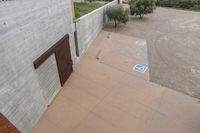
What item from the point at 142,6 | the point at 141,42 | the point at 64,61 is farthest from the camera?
the point at 142,6

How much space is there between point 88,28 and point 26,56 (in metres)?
6.77

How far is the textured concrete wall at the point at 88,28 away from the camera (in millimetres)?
9580

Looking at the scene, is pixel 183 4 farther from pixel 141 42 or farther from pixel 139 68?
pixel 139 68

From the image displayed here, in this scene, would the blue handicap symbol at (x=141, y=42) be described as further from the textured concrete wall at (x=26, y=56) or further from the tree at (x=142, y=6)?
the textured concrete wall at (x=26, y=56)

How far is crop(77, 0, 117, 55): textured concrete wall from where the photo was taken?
958 cm

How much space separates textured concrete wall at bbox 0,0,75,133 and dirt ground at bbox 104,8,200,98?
5.45 m

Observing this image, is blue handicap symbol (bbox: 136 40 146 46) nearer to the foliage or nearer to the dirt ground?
the dirt ground

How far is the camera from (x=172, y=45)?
11.9 meters

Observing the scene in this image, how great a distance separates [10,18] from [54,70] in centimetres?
302

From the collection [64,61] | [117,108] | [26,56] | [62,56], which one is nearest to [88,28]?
[64,61]

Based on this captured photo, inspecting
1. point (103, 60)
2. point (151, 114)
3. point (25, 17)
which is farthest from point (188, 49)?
point (25, 17)

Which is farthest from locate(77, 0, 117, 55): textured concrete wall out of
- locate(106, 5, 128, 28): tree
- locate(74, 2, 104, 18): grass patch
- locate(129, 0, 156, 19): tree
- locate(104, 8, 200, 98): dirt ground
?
locate(129, 0, 156, 19): tree

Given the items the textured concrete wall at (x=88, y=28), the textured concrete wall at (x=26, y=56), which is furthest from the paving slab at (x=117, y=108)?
the textured concrete wall at (x=88, y=28)

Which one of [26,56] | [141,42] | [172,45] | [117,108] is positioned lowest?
[117,108]
